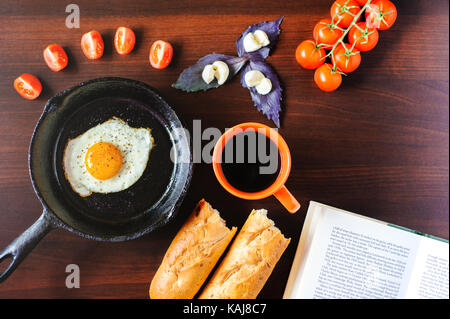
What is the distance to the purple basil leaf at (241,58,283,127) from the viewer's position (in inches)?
45.6

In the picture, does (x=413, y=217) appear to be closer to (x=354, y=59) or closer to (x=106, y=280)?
(x=354, y=59)

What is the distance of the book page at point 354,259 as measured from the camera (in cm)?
117

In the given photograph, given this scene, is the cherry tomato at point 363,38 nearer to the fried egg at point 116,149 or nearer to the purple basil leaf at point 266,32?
the purple basil leaf at point 266,32

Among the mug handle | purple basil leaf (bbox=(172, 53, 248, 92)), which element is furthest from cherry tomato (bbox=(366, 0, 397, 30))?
the mug handle

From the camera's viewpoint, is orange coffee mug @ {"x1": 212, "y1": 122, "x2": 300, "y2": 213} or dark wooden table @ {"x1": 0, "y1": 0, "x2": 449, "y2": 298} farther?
dark wooden table @ {"x1": 0, "y1": 0, "x2": 449, "y2": 298}

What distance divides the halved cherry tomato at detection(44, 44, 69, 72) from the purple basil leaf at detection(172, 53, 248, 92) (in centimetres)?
35

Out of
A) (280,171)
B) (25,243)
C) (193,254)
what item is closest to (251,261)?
(193,254)

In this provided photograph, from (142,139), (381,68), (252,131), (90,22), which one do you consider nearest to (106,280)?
(142,139)

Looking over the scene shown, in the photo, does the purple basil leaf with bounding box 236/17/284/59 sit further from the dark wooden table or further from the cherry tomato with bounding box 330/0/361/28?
the cherry tomato with bounding box 330/0/361/28

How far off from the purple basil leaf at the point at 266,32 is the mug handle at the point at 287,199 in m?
0.43

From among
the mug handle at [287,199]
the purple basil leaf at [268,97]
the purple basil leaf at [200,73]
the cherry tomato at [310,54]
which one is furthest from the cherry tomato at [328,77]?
the mug handle at [287,199]

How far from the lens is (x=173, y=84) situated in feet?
3.81
